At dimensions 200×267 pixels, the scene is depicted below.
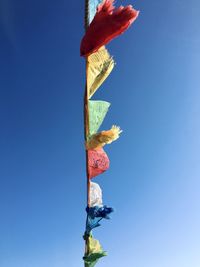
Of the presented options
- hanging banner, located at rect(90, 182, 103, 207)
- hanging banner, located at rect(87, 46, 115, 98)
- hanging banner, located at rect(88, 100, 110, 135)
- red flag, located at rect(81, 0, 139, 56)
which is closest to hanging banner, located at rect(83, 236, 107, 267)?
hanging banner, located at rect(90, 182, 103, 207)

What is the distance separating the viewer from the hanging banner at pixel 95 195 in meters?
Answer: 8.01

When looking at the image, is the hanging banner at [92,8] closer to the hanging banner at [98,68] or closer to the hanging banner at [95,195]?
the hanging banner at [98,68]

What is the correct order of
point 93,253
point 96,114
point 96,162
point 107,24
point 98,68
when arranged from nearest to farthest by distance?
point 93,253
point 107,24
point 96,162
point 96,114
point 98,68

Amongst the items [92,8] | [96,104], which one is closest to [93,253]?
[96,104]

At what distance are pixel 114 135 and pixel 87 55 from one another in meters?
1.83

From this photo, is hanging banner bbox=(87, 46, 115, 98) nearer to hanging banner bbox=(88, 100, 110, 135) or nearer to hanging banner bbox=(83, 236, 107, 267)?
hanging banner bbox=(88, 100, 110, 135)

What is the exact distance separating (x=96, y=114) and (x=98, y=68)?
105cm

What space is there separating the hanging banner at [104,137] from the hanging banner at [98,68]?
3.40ft

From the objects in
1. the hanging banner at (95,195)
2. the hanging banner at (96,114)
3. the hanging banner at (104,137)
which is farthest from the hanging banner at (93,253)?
the hanging banner at (96,114)

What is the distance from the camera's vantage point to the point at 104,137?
7.99m

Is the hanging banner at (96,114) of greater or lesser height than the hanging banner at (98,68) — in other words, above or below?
below

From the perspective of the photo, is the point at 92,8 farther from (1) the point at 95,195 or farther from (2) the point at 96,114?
(1) the point at 95,195

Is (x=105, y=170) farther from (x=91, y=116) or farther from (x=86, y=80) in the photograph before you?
(x=86, y=80)

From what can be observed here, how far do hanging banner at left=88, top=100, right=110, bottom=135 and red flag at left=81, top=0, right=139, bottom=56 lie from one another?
3.60 feet
